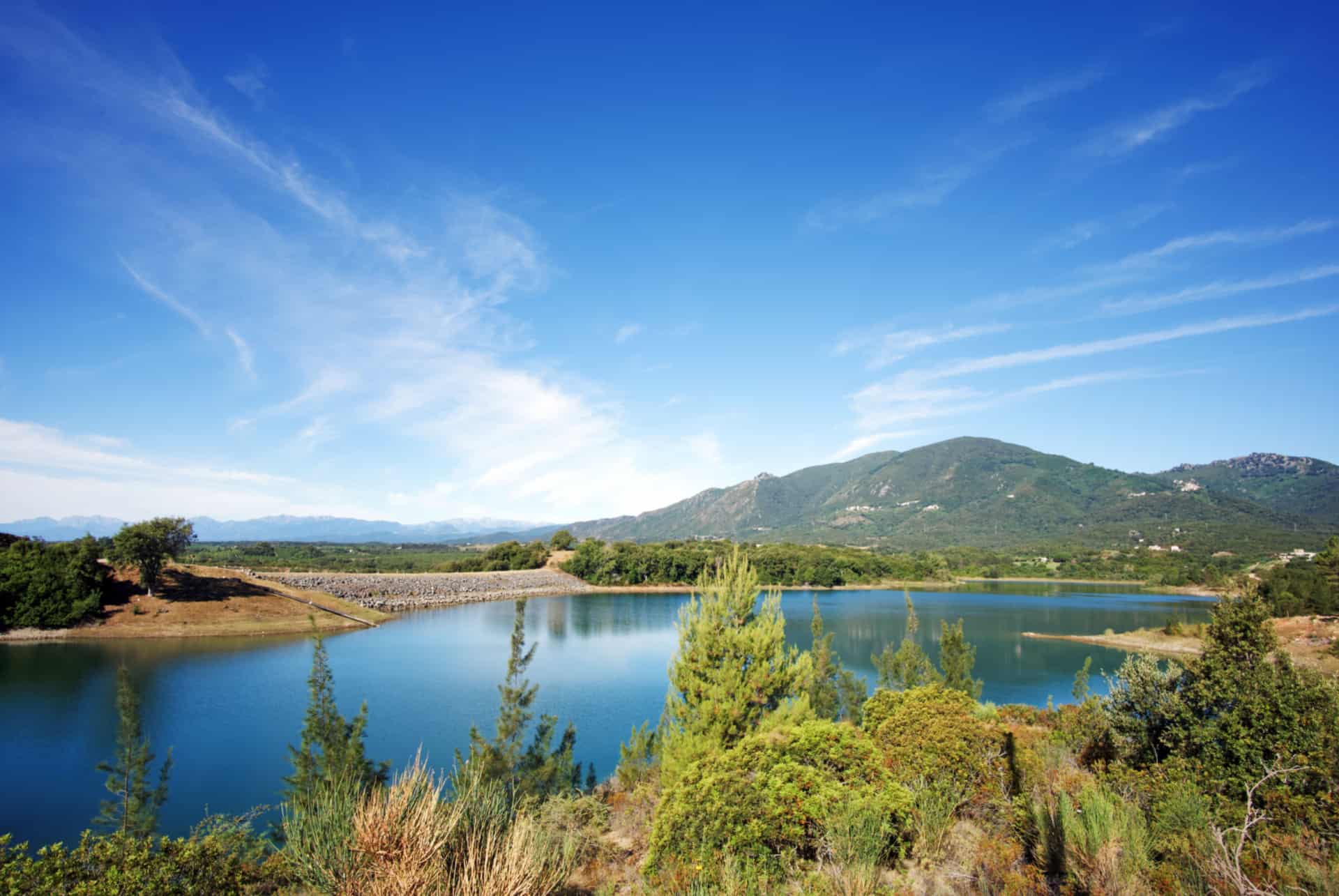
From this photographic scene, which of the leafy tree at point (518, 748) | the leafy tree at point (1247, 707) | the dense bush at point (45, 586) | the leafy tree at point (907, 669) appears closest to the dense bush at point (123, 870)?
the leafy tree at point (518, 748)

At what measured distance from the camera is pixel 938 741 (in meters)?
11.1

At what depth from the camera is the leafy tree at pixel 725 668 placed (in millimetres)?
11547

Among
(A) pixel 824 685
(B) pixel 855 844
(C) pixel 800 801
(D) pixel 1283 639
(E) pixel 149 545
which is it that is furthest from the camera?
(E) pixel 149 545

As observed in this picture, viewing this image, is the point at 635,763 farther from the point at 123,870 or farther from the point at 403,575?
the point at 403,575

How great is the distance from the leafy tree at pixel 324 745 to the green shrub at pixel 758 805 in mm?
7881

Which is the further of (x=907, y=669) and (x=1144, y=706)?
(x=907, y=669)

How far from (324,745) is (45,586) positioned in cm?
4182

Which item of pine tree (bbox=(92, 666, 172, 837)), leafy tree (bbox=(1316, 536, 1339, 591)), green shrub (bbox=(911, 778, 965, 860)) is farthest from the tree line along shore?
pine tree (bbox=(92, 666, 172, 837))

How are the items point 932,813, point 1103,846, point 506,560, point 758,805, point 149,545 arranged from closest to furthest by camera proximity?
1. point 1103,846
2. point 758,805
3. point 932,813
4. point 149,545
5. point 506,560

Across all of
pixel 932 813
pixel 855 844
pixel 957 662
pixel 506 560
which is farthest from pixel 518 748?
pixel 506 560

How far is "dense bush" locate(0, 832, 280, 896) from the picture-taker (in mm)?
4676

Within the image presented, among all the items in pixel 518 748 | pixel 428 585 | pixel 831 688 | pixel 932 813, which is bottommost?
pixel 831 688

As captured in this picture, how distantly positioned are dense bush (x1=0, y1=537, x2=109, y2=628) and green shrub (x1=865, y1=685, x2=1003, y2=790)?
2003 inches

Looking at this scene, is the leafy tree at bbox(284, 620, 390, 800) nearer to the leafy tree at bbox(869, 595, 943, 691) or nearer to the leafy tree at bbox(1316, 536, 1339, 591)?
the leafy tree at bbox(869, 595, 943, 691)
